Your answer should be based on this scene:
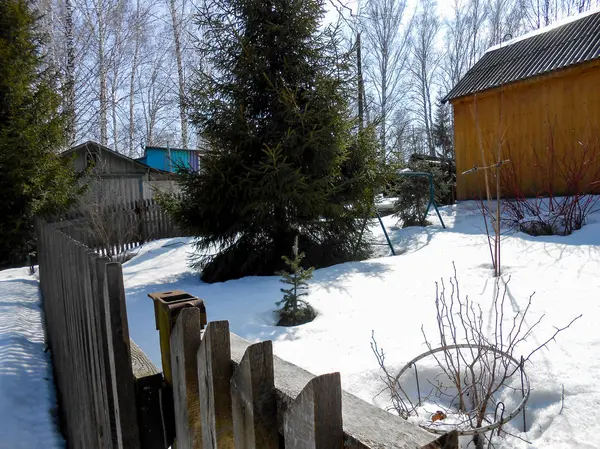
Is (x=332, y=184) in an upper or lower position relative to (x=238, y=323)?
upper

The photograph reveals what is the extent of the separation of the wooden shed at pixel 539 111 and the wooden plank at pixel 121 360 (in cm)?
854

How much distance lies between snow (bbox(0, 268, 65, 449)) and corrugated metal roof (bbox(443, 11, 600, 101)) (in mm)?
10605

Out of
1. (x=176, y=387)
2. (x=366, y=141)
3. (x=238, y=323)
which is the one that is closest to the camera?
(x=176, y=387)

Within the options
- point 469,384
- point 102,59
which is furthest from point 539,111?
point 102,59

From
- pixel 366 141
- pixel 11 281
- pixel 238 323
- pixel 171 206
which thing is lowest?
pixel 238 323

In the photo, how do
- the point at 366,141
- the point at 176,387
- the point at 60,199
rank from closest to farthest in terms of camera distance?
the point at 176,387, the point at 366,141, the point at 60,199

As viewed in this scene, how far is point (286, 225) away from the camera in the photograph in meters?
6.56

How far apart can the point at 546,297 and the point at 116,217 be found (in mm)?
10252

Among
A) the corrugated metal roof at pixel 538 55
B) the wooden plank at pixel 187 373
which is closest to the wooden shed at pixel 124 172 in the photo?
the corrugated metal roof at pixel 538 55

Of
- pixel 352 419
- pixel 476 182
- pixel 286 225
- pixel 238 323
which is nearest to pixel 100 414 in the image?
pixel 352 419

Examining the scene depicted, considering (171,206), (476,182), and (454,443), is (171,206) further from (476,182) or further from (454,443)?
(476,182)

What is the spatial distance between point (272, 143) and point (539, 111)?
762 cm

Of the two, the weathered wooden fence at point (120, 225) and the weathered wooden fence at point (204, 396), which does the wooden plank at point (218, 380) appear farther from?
the weathered wooden fence at point (120, 225)

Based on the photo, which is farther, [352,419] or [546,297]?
[546,297]
